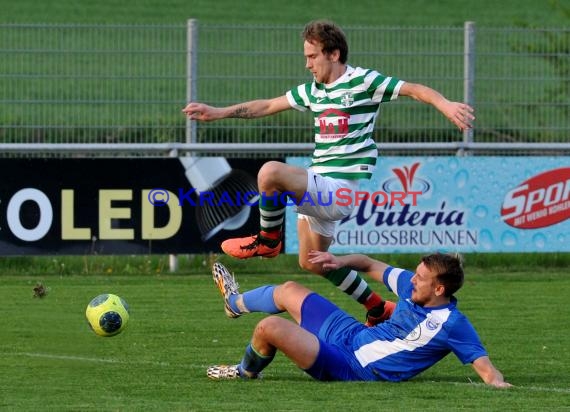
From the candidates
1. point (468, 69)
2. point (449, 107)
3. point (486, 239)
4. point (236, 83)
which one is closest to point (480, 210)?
point (486, 239)

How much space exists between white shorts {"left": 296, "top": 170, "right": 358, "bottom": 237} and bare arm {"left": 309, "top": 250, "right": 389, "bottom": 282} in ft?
1.20

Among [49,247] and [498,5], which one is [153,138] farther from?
[498,5]

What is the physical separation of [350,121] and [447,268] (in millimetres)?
1851

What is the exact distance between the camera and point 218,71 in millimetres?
17000

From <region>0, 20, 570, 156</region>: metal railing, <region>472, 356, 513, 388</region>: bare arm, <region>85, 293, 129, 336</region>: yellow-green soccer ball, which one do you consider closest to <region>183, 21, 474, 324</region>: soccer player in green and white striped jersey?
<region>85, 293, 129, 336</region>: yellow-green soccer ball

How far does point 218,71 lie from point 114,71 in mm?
1251

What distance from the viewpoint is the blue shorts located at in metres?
8.93

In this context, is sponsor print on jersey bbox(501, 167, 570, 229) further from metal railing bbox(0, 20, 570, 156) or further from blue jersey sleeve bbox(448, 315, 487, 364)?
blue jersey sleeve bbox(448, 315, 487, 364)

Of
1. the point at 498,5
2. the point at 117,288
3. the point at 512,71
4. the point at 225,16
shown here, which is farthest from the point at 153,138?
the point at 498,5

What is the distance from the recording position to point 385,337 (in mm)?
8961

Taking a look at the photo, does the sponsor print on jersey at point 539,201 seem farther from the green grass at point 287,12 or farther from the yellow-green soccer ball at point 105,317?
the green grass at point 287,12

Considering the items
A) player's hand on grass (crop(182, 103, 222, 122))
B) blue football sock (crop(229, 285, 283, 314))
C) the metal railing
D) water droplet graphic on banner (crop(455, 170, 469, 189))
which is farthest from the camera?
the metal railing

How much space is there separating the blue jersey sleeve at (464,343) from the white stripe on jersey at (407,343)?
0.29ft

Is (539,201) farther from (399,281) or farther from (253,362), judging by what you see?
(253,362)
